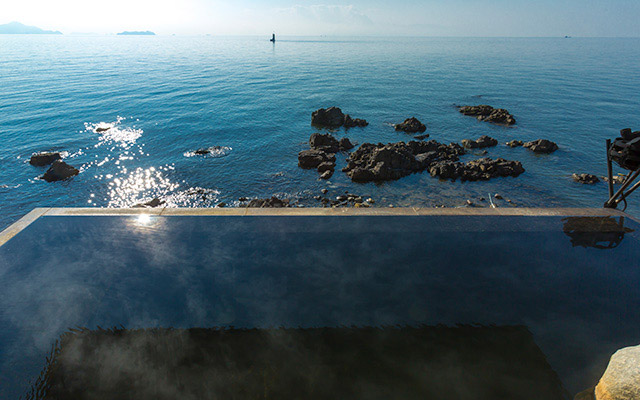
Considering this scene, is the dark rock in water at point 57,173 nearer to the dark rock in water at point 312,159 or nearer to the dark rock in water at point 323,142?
the dark rock in water at point 312,159

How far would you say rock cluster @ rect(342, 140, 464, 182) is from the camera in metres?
17.6

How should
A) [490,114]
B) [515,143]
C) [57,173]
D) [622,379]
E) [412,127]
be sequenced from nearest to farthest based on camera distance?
1. [622,379]
2. [57,173]
3. [515,143]
4. [412,127]
5. [490,114]

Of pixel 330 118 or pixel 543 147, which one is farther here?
pixel 330 118

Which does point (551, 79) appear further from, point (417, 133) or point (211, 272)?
point (211, 272)

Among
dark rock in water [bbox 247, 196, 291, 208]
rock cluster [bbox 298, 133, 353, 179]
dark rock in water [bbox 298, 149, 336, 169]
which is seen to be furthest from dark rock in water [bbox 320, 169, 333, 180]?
dark rock in water [bbox 247, 196, 291, 208]

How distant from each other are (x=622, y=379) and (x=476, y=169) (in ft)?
51.9

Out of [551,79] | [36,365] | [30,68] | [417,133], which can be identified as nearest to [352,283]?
[36,365]

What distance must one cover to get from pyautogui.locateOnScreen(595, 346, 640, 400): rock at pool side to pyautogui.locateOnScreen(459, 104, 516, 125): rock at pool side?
95.0 feet

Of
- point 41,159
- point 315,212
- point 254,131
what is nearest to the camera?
point 315,212

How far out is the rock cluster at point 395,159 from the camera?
57.6 ft

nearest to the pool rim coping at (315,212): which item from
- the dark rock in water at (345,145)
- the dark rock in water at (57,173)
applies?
the dark rock in water at (57,173)

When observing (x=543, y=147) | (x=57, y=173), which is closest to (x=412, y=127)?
(x=543, y=147)

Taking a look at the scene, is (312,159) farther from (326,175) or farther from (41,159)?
Result: (41,159)

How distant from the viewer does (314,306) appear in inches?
212
